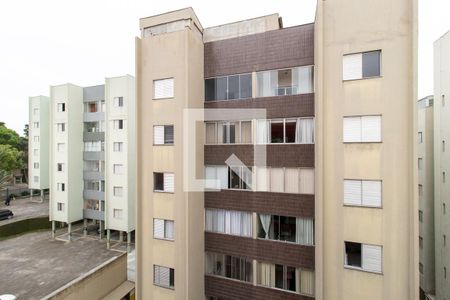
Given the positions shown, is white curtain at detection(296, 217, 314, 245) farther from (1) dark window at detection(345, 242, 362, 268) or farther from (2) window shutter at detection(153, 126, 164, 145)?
(2) window shutter at detection(153, 126, 164, 145)

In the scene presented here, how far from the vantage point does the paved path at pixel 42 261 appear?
18.6 m

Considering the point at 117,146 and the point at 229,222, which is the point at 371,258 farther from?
the point at 117,146

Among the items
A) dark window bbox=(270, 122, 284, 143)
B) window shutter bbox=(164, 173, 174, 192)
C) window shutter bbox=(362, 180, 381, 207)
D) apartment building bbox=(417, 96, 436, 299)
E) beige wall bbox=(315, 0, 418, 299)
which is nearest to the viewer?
beige wall bbox=(315, 0, 418, 299)

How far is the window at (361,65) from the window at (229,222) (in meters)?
8.85

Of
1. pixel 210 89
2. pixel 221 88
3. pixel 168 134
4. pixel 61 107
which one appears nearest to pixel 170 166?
pixel 168 134

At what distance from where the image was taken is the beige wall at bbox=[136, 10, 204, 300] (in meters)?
12.9

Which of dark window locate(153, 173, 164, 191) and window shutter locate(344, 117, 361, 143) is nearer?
window shutter locate(344, 117, 361, 143)

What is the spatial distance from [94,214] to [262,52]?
2861cm

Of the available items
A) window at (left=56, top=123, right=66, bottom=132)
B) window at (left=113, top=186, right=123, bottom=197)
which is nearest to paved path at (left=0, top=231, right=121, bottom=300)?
window at (left=113, top=186, right=123, bottom=197)

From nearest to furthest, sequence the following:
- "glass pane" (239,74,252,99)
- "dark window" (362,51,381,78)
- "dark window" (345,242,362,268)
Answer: "dark window" (362,51,381,78) → "dark window" (345,242,362,268) → "glass pane" (239,74,252,99)

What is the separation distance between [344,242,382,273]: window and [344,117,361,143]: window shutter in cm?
481

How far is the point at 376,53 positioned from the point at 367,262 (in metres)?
9.44

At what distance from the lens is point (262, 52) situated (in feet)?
44.0

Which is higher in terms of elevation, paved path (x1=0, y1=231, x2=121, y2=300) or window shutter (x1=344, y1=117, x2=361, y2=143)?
window shutter (x1=344, y1=117, x2=361, y2=143)
